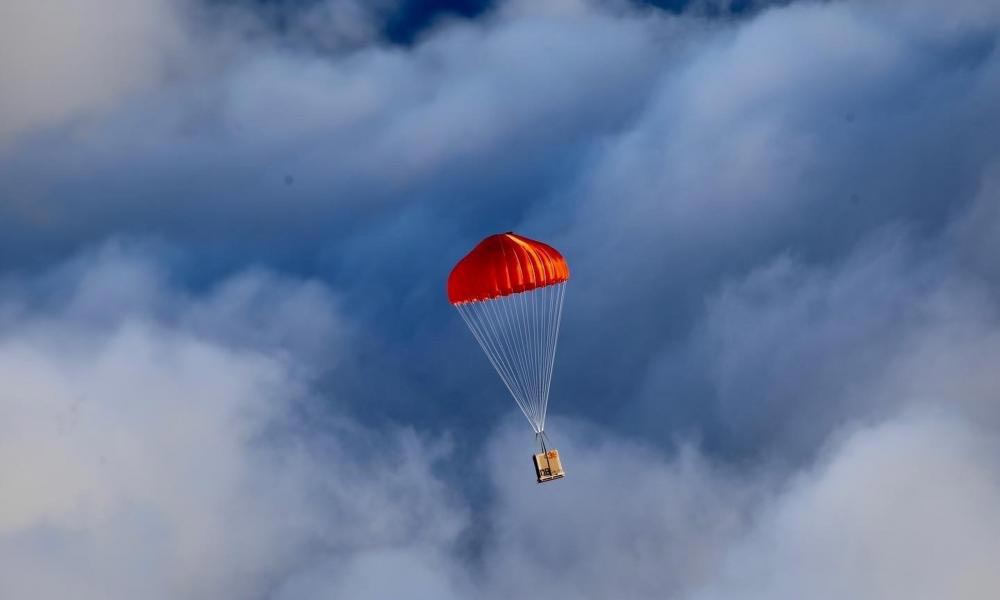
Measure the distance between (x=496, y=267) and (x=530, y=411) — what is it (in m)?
9.80

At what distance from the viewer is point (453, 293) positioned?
70125 millimetres

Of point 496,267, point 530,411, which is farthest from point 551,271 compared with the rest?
point 530,411

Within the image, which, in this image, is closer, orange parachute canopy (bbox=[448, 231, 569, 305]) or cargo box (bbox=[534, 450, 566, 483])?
cargo box (bbox=[534, 450, 566, 483])

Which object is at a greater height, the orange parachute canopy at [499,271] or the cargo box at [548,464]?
the orange parachute canopy at [499,271]

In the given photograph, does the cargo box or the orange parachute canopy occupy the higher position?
the orange parachute canopy

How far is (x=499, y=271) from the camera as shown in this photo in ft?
224

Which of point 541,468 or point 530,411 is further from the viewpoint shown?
point 530,411

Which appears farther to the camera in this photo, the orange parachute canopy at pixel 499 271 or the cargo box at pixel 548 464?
the orange parachute canopy at pixel 499 271

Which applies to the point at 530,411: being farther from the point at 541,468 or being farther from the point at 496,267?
the point at 496,267

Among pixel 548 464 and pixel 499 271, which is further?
pixel 499 271

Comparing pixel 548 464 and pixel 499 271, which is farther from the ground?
pixel 499 271

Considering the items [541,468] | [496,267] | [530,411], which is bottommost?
[541,468]

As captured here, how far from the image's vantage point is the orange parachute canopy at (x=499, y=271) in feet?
224

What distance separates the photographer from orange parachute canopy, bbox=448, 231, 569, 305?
68.3 meters
